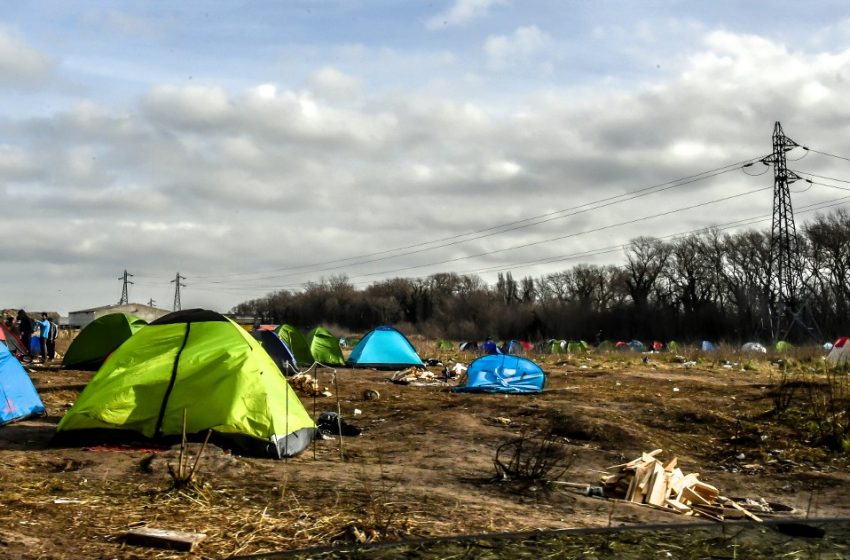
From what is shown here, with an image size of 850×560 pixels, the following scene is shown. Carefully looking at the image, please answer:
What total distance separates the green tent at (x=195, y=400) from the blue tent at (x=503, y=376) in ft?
24.3

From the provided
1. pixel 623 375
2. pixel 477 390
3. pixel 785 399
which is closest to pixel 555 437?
pixel 785 399

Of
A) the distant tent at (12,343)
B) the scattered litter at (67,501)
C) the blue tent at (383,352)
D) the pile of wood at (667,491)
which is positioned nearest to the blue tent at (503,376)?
the blue tent at (383,352)

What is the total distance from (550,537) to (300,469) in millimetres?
3592

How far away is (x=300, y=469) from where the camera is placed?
811 cm

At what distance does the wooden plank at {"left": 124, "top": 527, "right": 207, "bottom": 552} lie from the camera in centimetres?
502

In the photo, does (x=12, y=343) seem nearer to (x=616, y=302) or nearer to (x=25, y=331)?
(x=25, y=331)

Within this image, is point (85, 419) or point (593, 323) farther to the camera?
point (593, 323)

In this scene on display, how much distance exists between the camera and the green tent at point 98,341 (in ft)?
72.5

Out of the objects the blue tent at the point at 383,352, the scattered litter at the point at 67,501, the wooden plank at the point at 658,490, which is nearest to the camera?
the scattered litter at the point at 67,501

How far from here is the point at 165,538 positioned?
5.05 metres

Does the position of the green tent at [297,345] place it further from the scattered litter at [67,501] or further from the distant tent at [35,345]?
the scattered litter at [67,501]

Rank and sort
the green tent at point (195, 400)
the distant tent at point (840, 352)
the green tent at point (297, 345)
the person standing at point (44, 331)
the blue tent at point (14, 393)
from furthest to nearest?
the distant tent at point (840, 352)
the person standing at point (44, 331)
the green tent at point (297, 345)
the blue tent at point (14, 393)
the green tent at point (195, 400)

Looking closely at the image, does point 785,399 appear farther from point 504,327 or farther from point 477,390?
point 504,327

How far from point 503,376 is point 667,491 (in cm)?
981
